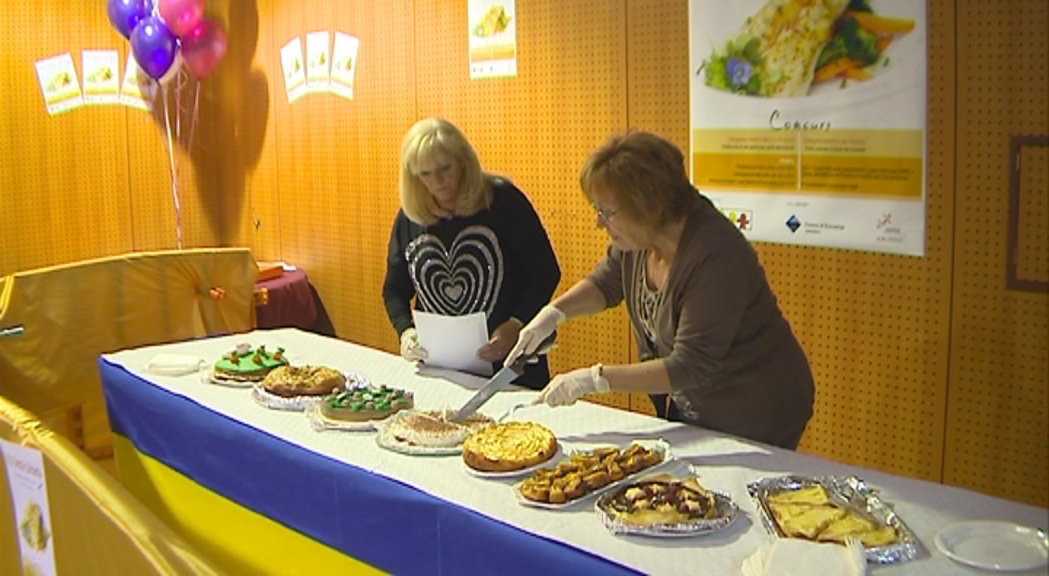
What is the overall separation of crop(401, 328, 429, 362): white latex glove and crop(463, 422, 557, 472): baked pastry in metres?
0.68

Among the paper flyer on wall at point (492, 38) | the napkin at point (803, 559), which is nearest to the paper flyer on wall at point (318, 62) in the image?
the paper flyer on wall at point (492, 38)

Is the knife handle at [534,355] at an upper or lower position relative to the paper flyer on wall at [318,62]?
lower

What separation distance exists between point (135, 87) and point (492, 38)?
2408 mm

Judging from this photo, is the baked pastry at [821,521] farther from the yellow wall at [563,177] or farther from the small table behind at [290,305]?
the small table behind at [290,305]

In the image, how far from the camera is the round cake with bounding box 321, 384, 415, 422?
2.29m

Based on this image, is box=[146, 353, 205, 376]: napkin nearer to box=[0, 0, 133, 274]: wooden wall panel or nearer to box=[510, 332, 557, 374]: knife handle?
box=[510, 332, 557, 374]: knife handle

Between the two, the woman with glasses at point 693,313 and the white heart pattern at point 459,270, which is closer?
the woman with glasses at point 693,313

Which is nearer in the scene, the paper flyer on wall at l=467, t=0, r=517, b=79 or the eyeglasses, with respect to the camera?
the eyeglasses

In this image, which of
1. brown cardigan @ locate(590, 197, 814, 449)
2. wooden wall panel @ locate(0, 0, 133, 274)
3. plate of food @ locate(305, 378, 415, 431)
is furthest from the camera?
wooden wall panel @ locate(0, 0, 133, 274)

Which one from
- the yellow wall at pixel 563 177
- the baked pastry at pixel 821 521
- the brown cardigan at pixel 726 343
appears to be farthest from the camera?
the yellow wall at pixel 563 177

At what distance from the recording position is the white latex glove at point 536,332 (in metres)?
2.53

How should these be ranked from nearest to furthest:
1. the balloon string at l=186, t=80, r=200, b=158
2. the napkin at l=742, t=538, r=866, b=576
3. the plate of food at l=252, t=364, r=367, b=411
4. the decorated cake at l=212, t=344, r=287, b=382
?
the napkin at l=742, t=538, r=866, b=576
the plate of food at l=252, t=364, r=367, b=411
the decorated cake at l=212, t=344, r=287, b=382
the balloon string at l=186, t=80, r=200, b=158

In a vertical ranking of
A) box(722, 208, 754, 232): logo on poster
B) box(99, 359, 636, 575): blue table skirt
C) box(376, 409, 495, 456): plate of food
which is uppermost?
box(722, 208, 754, 232): logo on poster

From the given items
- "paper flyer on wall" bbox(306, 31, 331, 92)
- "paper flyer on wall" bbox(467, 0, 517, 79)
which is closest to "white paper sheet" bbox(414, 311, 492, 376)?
"paper flyer on wall" bbox(467, 0, 517, 79)
